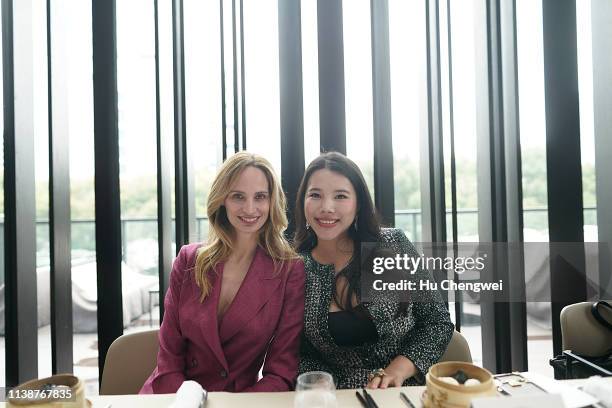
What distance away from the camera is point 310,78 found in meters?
2.18

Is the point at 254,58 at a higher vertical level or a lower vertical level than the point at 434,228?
higher

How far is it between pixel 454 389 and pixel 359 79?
5.54 feet

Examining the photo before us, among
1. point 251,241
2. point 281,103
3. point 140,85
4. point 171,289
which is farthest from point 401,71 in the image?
point 171,289

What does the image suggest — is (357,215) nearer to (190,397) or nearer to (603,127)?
(190,397)

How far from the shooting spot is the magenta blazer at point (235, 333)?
1.46m

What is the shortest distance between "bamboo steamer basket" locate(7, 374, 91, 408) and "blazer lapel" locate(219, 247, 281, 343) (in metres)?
0.60

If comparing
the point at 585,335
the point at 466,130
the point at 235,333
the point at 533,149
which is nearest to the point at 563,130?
the point at 533,149

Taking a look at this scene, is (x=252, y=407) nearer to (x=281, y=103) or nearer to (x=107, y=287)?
(x=107, y=287)

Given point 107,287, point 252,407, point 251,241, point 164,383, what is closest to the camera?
point 252,407

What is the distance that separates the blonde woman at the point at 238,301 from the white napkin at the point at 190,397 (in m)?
0.36

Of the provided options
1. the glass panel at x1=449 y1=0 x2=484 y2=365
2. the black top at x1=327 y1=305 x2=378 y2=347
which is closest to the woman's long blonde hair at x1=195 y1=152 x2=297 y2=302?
the black top at x1=327 y1=305 x2=378 y2=347

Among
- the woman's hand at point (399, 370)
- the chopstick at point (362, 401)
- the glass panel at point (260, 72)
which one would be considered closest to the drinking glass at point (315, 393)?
the chopstick at point (362, 401)

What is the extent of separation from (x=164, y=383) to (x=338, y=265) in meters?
0.76

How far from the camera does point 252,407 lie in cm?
106
